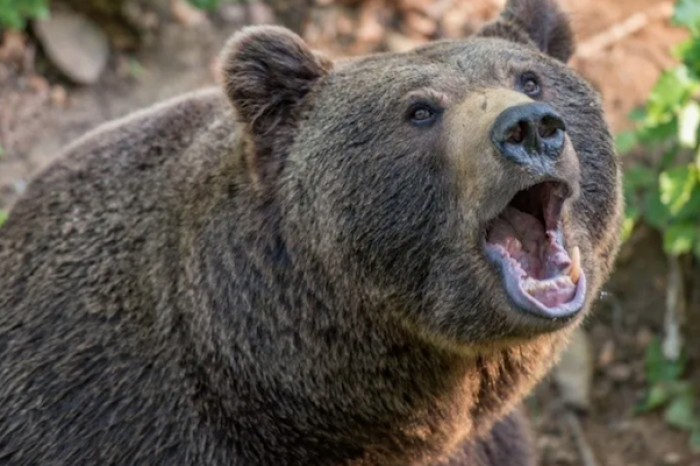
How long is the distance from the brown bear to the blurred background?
86.2 inches

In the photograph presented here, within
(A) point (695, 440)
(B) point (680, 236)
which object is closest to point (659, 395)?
(A) point (695, 440)

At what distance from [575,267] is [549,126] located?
495 millimetres

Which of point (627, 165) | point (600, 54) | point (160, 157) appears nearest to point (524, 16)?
point (160, 157)

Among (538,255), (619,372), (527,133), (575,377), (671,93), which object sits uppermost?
(671,93)

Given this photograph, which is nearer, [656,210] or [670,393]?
[656,210]

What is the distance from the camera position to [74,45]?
776 cm

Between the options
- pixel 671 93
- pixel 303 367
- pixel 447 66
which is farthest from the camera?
pixel 671 93

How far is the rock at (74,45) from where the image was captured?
7.67 meters

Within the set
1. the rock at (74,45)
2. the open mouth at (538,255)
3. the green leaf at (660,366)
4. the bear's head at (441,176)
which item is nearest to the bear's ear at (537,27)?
the bear's head at (441,176)

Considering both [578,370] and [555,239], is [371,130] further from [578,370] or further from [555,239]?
[578,370]

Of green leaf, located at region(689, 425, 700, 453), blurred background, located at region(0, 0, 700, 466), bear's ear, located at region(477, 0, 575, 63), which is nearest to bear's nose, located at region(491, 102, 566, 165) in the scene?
bear's ear, located at region(477, 0, 575, 63)

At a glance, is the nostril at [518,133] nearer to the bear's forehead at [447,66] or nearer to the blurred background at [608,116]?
the bear's forehead at [447,66]

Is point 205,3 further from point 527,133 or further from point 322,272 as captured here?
point 527,133

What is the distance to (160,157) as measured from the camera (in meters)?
4.92
